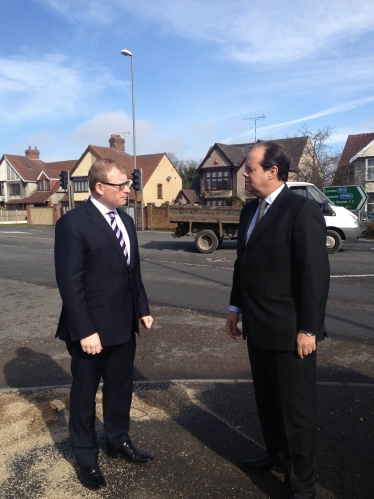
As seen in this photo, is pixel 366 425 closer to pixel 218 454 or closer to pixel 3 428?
pixel 218 454

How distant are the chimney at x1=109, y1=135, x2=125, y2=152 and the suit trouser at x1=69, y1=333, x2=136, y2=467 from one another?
55.8m

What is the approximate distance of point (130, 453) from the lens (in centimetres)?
328

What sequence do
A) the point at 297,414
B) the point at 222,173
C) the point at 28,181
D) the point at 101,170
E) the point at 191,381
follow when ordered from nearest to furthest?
the point at 297,414 < the point at 101,170 < the point at 191,381 < the point at 222,173 < the point at 28,181

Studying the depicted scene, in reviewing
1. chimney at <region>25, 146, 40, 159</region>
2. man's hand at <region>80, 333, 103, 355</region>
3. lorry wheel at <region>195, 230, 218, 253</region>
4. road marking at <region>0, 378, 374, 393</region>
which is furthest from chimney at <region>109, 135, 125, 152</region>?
man's hand at <region>80, 333, 103, 355</region>

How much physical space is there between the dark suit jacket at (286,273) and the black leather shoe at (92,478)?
128cm

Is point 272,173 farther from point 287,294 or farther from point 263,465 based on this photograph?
point 263,465

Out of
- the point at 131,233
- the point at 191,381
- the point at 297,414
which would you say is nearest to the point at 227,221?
the point at 191,381

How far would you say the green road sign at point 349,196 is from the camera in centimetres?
2309

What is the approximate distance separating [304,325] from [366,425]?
160 cm

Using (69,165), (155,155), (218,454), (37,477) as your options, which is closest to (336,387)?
(218,454)

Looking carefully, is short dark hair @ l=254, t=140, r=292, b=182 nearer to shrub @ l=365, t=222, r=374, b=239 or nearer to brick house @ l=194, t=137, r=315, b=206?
shrub @ l=365, t=222, r=374, b=239

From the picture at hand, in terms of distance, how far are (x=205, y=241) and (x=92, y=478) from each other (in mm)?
13896

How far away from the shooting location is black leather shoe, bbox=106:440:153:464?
128 inches

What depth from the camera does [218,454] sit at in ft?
11.1
